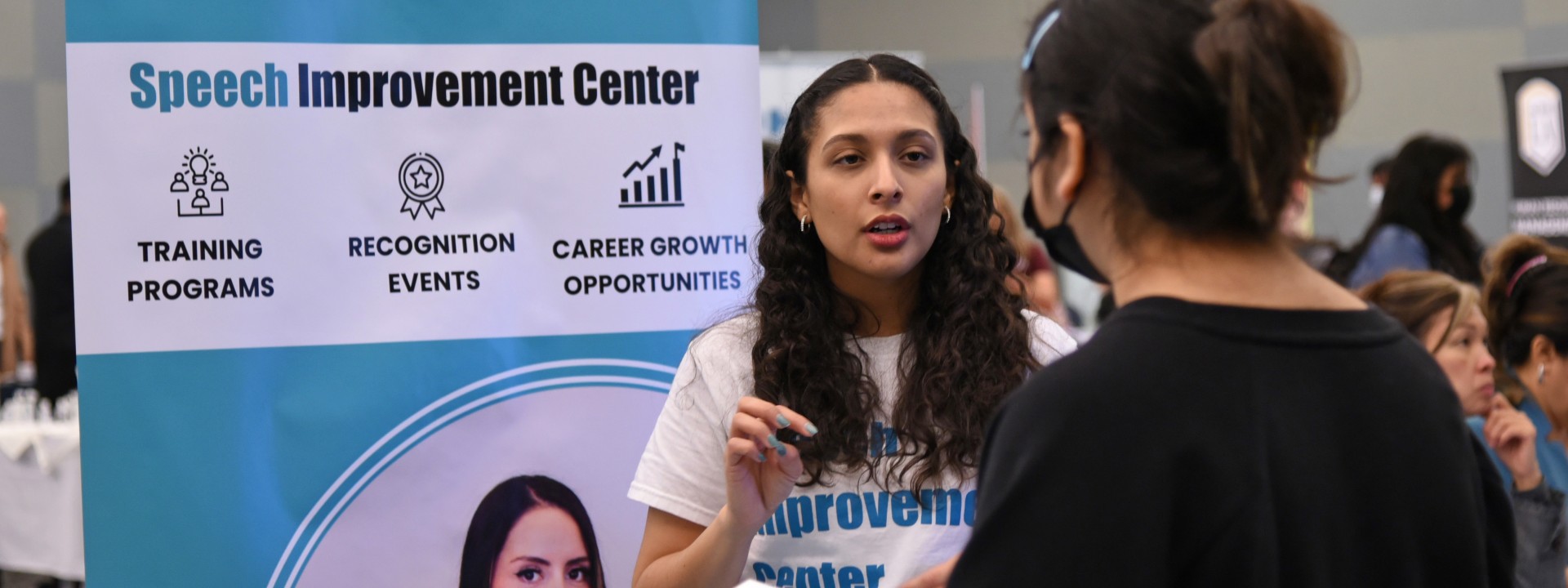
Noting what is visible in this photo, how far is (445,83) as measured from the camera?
2008mm

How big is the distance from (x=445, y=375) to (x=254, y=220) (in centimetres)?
35

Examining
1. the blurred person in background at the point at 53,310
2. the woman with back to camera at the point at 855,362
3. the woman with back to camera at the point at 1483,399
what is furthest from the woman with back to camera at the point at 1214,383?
the blurred person in background at the point at 53,310

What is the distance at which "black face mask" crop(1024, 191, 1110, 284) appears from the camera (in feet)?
3.15

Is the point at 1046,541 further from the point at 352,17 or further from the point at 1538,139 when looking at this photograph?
the point at 1538,139

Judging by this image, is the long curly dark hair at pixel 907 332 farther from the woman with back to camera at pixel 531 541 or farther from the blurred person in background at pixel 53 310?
the blurred person in background at pixel 53 310

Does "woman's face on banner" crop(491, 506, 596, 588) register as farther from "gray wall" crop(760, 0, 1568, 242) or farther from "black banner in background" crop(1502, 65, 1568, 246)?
"gray wall" crop(760, 0, 1568, 242)

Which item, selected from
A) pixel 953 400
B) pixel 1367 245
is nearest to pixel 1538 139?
pixel 1367 245

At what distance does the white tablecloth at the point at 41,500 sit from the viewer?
4.32 metres

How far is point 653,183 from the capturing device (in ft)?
6.80

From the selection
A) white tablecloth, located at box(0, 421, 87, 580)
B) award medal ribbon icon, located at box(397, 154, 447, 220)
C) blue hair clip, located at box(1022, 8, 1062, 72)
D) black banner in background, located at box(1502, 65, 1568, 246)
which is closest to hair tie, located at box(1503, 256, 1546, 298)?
award medal ribbon icon, located at box(397, 154, 447, 220)

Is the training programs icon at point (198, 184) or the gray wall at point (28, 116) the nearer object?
the training programs icon at point (198, 184)

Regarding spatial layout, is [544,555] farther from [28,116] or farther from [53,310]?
[28,116]

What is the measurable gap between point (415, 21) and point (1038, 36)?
4.23 ft

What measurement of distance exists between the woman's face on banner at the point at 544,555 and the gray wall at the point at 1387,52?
678 cm
